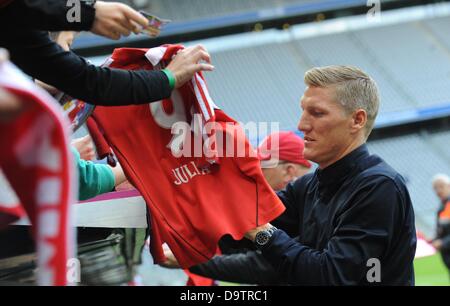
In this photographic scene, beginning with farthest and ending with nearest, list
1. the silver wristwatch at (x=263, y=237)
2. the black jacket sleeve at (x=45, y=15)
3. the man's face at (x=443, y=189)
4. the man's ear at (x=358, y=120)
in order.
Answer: the man's face at (x=443, y=189), the man's ear at (x=358, y=120), the silver wristwatch at (x=263, y=237), the black jacket sleeve at (x=45, y=15)

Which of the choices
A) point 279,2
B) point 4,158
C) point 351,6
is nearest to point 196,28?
point 279,2

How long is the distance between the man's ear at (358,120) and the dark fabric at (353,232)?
2.4 inches

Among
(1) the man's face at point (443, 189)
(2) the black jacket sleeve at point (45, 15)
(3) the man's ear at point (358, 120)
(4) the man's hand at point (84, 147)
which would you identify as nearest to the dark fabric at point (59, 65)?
(2) the black jacket sleeve at point (45, 15)

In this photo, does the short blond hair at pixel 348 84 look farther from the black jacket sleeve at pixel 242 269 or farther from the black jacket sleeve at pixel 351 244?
the black jacket sleeve at pixel 242 269

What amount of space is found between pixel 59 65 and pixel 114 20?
17 cm

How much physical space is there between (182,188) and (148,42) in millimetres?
11876

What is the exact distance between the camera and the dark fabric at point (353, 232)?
2.04 meters

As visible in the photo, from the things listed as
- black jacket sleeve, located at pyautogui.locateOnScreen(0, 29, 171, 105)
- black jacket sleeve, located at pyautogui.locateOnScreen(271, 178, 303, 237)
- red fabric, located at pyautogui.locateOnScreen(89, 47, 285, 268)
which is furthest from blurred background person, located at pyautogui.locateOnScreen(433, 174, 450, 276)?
black jacket sleeve, located at pyautogui.locateOnScreen(0, 29, 171, 105)

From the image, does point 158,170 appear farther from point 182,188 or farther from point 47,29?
point 47,29

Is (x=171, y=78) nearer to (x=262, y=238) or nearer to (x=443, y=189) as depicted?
(x=262, y=238)

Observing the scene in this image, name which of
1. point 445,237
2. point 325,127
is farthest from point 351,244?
point 445,237

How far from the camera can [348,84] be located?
2221mm

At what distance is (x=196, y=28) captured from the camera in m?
13.9

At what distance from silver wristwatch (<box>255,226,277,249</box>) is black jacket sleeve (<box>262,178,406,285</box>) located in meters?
0.02
